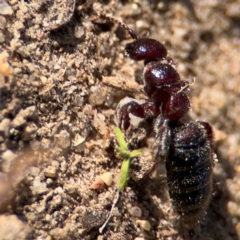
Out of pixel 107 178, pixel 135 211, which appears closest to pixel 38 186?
pixel 107 178

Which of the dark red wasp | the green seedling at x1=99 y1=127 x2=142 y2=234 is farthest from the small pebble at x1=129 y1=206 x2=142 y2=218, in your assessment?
the dark red wasp

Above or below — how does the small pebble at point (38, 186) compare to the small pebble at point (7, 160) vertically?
below

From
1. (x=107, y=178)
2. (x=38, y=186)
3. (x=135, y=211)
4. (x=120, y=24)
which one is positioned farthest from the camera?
(x=120, y=24)

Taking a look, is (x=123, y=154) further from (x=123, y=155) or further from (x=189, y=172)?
(x=189, y=172)

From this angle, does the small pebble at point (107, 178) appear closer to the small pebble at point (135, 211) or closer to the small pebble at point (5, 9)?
the small pebble at point (135, 211)

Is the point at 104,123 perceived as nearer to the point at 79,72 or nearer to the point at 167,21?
the point at 79,72

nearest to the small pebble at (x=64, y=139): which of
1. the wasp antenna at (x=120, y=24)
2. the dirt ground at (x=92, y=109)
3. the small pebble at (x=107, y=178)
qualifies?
the dirt ground at (x=92, y=109)

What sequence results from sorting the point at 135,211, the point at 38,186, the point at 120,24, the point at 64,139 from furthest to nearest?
the point at 120,24 < the point at 135,211 < the point at 64,139 < the point at 38,186
